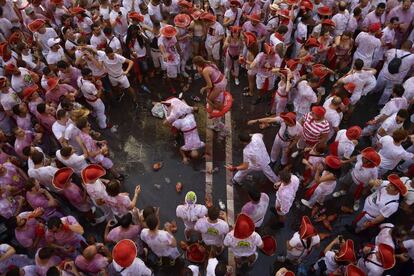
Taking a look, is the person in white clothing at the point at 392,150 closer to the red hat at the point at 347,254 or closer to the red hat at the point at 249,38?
the red hat at the point at 347,254

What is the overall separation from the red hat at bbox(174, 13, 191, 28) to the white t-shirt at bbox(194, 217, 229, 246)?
5.62m

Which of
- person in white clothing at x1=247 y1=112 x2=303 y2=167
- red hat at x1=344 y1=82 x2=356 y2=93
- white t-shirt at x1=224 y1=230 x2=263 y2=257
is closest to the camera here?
white t-shirt at x1=224 y1=230 x2=263 y2=257

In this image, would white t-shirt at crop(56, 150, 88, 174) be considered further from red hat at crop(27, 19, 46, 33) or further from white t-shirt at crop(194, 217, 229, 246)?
red hat at crop(27, 19, 46, 33)

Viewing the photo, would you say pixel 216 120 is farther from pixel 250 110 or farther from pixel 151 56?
pixel 151 56

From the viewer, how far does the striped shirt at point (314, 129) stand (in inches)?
286

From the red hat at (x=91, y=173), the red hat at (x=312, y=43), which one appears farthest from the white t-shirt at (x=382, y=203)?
the red hat at (x=91, y=173)

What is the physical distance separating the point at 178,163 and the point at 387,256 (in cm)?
489

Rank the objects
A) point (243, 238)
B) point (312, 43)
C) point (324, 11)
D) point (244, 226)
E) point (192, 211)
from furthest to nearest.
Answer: point (324, 11)
point (312, 43)
point (192, 211)
point (243, 238)
point (244, 226)

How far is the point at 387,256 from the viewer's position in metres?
5.43

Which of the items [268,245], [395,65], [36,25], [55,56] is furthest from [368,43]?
[36,25]

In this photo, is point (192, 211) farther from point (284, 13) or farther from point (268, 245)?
point (284, 13)

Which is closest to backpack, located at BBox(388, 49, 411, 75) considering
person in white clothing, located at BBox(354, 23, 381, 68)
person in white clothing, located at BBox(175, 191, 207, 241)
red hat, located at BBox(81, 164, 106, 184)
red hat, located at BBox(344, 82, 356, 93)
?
person in white clothing, located at BBox(354, 23, 381, 68)

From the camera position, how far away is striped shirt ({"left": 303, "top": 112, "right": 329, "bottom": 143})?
23.9 ft

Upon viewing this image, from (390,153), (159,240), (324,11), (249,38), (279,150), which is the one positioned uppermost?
(324,11)
